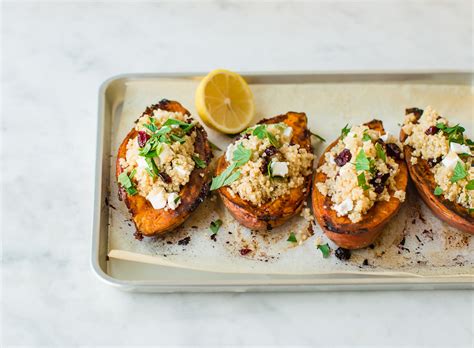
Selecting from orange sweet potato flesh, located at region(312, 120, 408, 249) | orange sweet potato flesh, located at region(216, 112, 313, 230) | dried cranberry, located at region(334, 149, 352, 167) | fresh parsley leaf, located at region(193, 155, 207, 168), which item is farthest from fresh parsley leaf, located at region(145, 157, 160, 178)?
dried cranberry, located at region(334, 149, 352, 167)

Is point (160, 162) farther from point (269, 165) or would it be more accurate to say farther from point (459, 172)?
point (459, 172)

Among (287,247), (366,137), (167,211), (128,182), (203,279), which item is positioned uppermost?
(366,137)

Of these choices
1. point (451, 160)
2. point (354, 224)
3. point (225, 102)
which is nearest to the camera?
point (354, 224)

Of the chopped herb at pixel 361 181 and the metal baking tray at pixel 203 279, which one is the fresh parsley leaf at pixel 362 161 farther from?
the metal baking tray at pixel 203 279

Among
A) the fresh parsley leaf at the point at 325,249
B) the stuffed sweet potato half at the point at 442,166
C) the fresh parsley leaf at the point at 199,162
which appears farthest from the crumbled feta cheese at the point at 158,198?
the stuffed sweet potato half at the point at 442,166

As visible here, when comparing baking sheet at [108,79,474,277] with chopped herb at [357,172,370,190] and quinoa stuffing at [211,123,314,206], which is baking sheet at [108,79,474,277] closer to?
quinoa stuffing at [211,123,314,206]

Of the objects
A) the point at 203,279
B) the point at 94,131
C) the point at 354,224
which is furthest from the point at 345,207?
the point at 94,131
